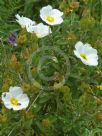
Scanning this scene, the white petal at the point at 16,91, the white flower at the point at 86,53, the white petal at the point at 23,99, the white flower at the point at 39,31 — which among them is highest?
the white flower at the point at 39,31

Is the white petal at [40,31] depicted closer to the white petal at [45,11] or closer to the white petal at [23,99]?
the white petal at [45,11]

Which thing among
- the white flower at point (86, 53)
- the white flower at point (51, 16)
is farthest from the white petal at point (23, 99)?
the white flower at point (51, 16)

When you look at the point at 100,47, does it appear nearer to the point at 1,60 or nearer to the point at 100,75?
the point at 100,75

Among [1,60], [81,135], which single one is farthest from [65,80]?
[1,60]

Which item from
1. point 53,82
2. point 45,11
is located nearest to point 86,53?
point 53,82

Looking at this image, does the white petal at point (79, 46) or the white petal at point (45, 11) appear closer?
the white petal at point (79, 46)

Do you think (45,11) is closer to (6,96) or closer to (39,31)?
(39,31)

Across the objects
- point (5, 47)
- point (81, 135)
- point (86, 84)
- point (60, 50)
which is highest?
point (5, 47)
